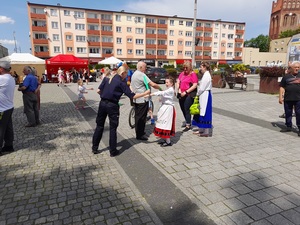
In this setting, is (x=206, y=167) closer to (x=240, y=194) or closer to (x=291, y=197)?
(x=240, y=194)

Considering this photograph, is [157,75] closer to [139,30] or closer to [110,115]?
→ [110,115]

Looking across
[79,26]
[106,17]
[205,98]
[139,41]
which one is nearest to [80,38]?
[79,26]

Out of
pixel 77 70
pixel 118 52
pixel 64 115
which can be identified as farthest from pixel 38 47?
pixel 64 115

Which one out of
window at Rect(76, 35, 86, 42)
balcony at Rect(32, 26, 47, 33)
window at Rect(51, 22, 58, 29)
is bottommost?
window at Rect(76, 35, 86, 42)

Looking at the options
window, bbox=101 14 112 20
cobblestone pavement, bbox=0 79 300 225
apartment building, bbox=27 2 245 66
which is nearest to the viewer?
cobblestone pavement, bbox=0 79 300 225

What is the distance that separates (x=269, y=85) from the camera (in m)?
13.3

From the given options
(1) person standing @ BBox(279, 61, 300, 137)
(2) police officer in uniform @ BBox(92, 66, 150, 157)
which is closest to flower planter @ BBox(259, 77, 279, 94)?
(1) person standing @ BBox(279, 61, 300, 137)

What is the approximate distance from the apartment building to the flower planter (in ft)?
148

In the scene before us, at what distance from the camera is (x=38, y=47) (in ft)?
163

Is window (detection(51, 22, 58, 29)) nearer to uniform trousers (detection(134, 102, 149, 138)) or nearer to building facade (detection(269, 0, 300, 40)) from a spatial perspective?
uniform trousers (detection(134, 102, 149, 138))

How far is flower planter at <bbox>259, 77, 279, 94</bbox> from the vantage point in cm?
1312

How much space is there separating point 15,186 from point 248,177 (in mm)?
3585

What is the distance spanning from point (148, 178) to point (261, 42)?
106m

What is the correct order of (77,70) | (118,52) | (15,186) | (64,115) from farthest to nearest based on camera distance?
(118,52), (77,70), (64,115), (15,186)
